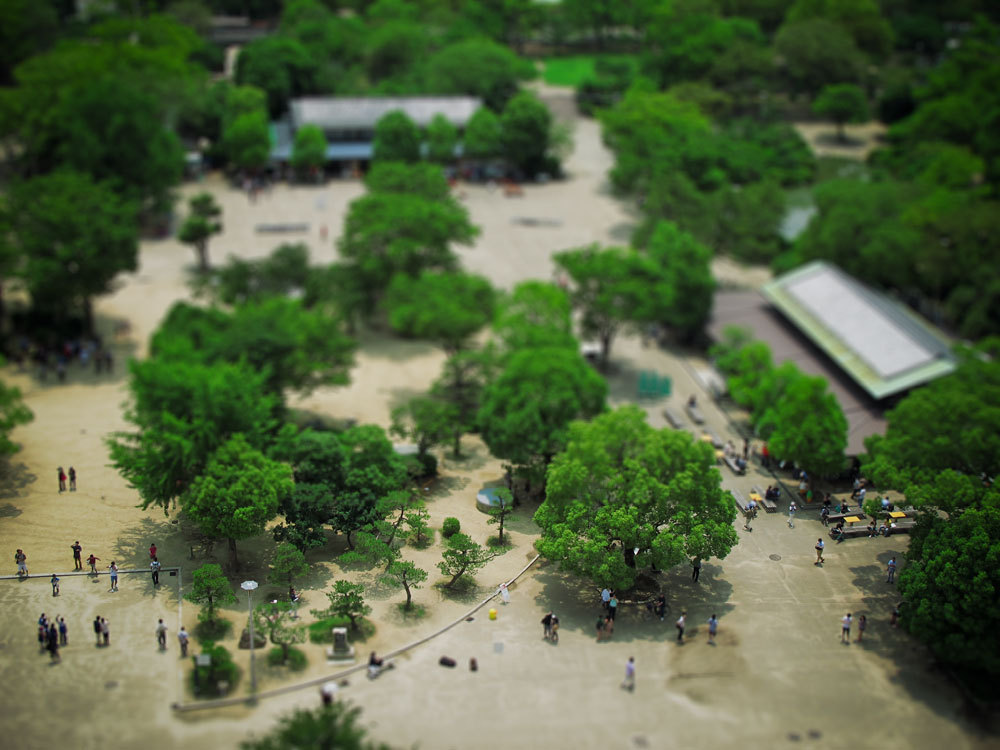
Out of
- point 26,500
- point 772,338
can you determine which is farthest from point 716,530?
point 26,500

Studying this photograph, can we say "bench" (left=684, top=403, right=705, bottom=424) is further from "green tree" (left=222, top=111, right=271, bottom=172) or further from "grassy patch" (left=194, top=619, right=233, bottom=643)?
"green tree" (left=222, top=111, right=271, bottom=172)

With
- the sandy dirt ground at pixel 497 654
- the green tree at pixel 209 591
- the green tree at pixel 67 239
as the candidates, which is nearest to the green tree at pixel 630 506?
the sandy dirt ground at pixel 497 654

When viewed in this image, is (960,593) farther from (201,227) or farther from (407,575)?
(201,227)

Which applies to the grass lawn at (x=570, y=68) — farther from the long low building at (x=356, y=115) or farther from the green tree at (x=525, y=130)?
the green tree at (x=525, y=130)

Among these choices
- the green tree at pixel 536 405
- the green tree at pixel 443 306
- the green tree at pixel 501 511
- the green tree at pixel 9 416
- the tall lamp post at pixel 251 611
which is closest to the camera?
the tall lamp post at pixel 251 611

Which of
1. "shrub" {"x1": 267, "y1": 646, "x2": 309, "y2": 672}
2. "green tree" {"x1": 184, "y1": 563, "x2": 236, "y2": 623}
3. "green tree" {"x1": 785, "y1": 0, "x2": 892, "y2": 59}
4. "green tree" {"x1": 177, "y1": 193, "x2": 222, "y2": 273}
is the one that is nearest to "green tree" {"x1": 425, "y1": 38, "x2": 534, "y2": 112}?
"green tree" {"x1": 177, "y1": 193, "x2": 222, "y2": 273}
